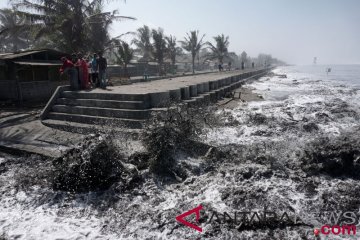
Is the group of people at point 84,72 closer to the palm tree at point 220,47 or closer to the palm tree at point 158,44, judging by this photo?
the palm tree at point 158,44

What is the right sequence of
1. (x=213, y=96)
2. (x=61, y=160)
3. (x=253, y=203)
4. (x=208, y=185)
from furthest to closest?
(x=213, y=96)
(x=61, y=160)
(x=208, y=185)
(x=253, y=203)

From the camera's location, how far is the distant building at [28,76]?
517 inches

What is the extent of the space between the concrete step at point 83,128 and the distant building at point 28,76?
5.81 meters

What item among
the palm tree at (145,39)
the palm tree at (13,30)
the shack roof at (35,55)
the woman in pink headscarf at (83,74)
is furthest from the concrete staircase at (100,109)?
the palm tree at (145,39)

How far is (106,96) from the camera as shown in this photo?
870 centimetres

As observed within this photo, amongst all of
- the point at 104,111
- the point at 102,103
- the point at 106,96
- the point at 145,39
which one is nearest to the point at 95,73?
the point at 106,96

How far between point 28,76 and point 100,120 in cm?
833

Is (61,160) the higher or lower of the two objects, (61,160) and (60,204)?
the higher

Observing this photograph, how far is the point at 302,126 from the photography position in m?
8.77

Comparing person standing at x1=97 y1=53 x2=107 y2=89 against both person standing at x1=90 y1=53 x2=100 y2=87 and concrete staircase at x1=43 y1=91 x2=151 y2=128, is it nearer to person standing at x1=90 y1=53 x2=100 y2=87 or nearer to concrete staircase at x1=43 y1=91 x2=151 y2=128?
person standing at x1=90 y1=53 x2=100 y2=87

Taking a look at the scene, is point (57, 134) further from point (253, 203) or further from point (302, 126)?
point (302, 126)

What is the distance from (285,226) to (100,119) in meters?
6.09

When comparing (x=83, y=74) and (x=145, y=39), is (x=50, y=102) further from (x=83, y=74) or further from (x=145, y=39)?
(x=145, y=39)

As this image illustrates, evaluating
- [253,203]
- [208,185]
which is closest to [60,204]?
[208,185]
